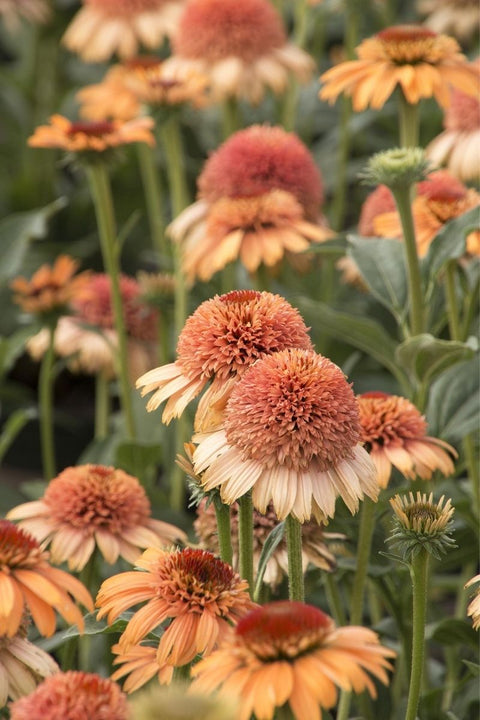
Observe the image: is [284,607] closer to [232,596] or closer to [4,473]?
[232,596]

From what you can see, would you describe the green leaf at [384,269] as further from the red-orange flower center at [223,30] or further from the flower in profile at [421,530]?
the red-orange flower center at [223,30]

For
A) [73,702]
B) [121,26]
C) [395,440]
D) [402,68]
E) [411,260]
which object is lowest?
[73,702]

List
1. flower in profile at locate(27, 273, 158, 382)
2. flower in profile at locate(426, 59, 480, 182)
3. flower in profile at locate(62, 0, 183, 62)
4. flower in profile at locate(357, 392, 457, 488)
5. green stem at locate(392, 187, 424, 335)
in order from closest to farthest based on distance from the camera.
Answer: flower in profile at locate(357, 392, 457, 488), green stem at locate(392, 187, 424, 335), flower in profile at locate(426, 59, 480, 182), flower in profile at locate(27, 273, 158, 382), flower in profile at locate(62, 0, 183, 62)

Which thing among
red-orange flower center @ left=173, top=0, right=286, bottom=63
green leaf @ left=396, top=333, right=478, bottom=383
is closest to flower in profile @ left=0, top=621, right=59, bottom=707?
green leaf @ left=396, top=333, right=478, bottom=383

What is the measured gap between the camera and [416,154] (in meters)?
1.08

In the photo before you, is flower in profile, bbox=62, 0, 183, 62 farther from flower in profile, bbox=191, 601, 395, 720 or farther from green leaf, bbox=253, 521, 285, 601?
flower in profile, bbox=191, 601, 395, 720

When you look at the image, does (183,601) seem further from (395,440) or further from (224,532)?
(395,440)

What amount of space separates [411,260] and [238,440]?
0.40 meters

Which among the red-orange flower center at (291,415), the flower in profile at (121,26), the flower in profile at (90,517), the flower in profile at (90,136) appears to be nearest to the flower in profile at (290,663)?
the red-orange flower center at (291,415)

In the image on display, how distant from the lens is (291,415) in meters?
0.76

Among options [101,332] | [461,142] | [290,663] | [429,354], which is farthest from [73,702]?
[461,142]

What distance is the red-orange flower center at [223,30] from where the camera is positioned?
65.1 inches

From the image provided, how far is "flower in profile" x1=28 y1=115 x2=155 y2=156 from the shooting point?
140 cm

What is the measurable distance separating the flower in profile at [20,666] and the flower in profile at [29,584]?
17 mm
